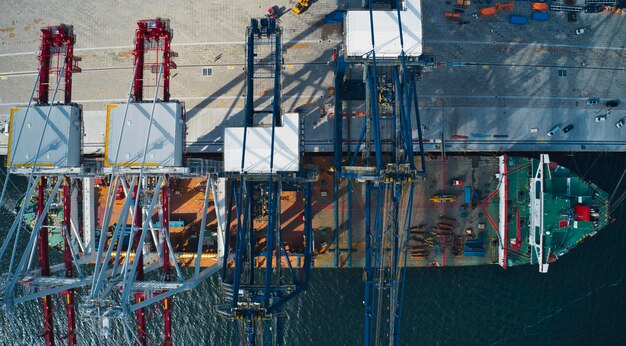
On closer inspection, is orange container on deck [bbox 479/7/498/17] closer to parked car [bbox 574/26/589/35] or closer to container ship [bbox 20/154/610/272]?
parked car [bbox 574/26/589/35]

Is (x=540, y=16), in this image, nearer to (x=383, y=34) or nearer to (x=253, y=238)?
(x=383, y=34)

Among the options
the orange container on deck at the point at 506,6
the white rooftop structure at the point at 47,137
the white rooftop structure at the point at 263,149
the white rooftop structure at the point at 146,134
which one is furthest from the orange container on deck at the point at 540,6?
the white rooftop structure at the point at 47,137

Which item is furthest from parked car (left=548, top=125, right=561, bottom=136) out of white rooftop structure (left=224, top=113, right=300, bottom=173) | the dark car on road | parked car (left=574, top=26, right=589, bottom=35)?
white rooftop structure (left=224, top=113, right=300, bottom=173)

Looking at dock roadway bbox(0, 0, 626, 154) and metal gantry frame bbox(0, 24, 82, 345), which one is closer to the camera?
metal gantry frame bbox(0, 24, 82, 345)

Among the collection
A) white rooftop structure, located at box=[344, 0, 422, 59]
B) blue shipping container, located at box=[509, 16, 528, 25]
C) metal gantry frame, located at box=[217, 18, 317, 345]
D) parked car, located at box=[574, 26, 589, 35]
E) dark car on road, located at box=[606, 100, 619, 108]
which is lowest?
metal gantry frame, located at box=[217, 18, 317, 345]

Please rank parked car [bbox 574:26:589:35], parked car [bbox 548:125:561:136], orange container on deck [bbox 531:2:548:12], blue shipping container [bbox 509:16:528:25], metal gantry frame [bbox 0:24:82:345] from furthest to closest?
parked car [bbox 574:26:589:35]
orange container on deck [bbox 531:2:548:12]
blue shipping container [bbox 509:16:528:25]
parked car [bbox 548:125:561:136]
metal gantry frame [bbox 0:24:82:345]

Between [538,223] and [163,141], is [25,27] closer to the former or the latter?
[163,141]

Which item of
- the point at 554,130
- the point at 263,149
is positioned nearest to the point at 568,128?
the point at 554,130

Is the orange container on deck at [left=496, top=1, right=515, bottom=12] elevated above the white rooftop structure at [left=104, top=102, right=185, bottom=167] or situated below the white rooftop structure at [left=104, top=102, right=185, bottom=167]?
above
